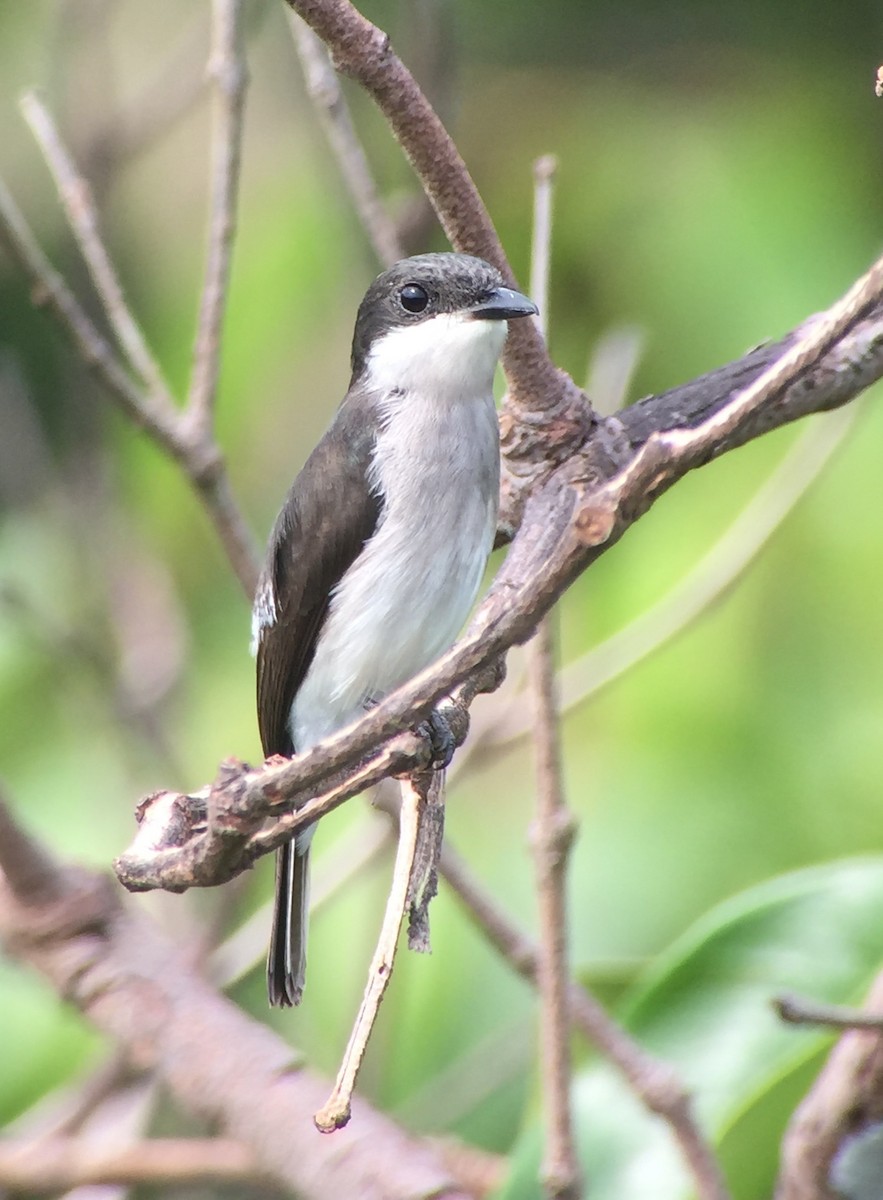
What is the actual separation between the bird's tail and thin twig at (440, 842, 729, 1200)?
22 centimetres

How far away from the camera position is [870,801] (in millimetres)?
3139

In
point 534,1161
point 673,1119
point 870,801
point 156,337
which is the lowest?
point 870,801

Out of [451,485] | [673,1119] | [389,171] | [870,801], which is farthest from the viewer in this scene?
[389,171]

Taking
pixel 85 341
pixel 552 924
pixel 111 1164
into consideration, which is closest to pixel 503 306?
pixel 85 341

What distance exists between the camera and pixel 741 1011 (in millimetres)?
2162

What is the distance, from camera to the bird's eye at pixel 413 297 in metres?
2.24

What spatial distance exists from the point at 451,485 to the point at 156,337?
2.01 meters

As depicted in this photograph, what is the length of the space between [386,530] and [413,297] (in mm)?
351

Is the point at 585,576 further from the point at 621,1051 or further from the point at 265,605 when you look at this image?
the point at 621,1051

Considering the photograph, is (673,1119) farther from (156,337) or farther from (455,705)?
(156,337)

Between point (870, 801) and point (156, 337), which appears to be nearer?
point (870, 801)

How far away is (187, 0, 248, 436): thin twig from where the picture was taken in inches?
82.2

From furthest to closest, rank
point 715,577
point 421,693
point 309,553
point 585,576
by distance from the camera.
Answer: point 585,576
point 715,577
point 309,553
point 421,693

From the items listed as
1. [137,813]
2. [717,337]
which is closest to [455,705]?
[137,813]
